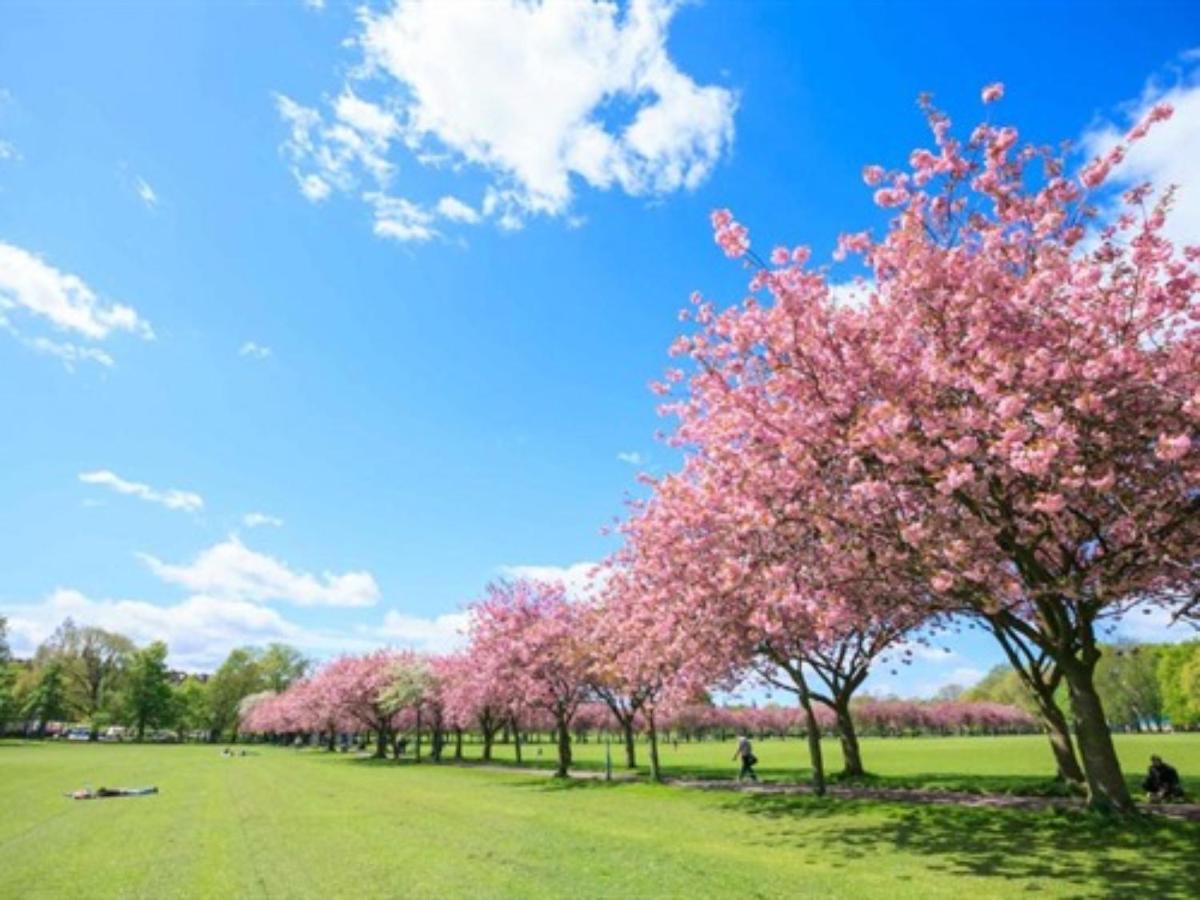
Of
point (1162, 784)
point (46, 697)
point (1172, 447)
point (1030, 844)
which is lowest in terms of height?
point (1030, 844)

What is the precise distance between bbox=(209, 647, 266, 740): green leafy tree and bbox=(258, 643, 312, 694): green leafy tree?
3.16 feet

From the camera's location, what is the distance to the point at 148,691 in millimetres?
110188

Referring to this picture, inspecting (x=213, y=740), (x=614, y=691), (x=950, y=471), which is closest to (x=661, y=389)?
(x=950, y=471)

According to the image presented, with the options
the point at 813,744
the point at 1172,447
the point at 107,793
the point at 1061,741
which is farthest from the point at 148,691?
the point at 1172,447

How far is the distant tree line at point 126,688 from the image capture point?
338 feet

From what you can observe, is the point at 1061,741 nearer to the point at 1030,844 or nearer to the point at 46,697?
the point at 1030,844

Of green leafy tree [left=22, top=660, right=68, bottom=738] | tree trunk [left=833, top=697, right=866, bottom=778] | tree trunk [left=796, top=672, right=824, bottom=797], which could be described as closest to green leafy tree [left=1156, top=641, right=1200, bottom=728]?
tree trunk [left=833, top=697, right=866, bottom=778]

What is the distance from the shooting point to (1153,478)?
42.8 ft

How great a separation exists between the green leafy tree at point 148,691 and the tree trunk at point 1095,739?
125m

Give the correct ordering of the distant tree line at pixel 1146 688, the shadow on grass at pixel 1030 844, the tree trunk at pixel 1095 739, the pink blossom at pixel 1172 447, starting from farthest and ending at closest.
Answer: the distant tree line at pixel 1146 688 < the tree trunk at pixel 1095 739 < the shadow on grass at pixel 1030 844 < the pink blossom at pixel 1172 447

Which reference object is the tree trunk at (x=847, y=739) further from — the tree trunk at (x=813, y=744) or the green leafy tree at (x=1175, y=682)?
the green leafy tree at (x=1175, y=682)

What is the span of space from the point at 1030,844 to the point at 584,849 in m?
9.40

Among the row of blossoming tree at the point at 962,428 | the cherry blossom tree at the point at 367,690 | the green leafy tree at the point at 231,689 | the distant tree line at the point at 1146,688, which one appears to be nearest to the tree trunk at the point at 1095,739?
the row of blossoming tree at the point at 962,428

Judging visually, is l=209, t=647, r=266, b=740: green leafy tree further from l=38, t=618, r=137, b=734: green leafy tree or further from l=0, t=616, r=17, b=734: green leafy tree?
l=0, t=616, r=17, b=734: green leafy tree
